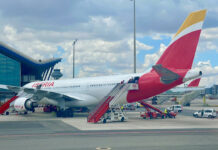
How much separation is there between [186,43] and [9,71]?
5616 cm

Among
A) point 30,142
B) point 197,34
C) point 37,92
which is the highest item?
point 197,34

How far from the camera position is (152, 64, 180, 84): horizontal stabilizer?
2618cm

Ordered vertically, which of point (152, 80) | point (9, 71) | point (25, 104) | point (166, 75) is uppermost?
point (9, 71)

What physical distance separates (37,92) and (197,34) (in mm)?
18886

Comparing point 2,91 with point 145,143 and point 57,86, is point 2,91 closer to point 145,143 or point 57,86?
point 57,86

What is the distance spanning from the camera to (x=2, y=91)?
69.9 m

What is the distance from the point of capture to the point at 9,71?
2916 inches

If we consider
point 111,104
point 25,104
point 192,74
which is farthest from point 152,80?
point 25,104

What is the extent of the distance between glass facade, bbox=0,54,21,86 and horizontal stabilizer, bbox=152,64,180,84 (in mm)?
54169

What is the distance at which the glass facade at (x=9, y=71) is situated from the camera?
73.2 meters

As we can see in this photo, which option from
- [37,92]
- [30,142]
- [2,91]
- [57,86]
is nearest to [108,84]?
[37,92]

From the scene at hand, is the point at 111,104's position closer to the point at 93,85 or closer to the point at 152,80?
the point at 152,80

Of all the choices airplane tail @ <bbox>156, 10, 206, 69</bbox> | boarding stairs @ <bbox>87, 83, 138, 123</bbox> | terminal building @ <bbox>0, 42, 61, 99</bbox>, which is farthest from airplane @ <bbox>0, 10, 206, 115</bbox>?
terminal building @ <bbox>0, 42, 61, 99</bbox>

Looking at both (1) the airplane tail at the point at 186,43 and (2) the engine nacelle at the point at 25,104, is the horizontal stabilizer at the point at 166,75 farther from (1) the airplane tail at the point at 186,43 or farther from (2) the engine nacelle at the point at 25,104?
(2) the engine nacelle at the point at 25,104
